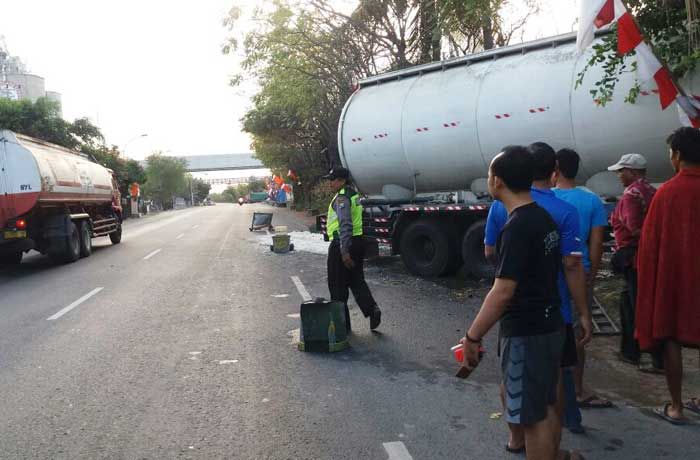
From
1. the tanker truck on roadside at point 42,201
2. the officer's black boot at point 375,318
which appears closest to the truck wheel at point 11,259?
the tanker truck on roadside at point 42,201


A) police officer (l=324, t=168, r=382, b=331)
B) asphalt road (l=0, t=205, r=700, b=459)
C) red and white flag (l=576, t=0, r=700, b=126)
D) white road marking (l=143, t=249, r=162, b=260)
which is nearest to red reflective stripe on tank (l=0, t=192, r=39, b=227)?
white road marking (l=143, t=249, r=162, b=260)

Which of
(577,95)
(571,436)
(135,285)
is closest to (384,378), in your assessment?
(571,436)

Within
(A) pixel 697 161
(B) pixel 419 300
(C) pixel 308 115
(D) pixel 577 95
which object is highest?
(C) pixel 308 115

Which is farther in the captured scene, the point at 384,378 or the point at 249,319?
the point at 249,319

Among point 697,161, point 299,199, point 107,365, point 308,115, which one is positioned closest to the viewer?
point 697,161

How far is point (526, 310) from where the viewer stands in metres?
2.63

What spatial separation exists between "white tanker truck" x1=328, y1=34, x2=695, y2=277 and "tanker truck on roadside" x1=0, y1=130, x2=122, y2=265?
6603mm

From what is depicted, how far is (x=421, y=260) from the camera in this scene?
10.5 meters

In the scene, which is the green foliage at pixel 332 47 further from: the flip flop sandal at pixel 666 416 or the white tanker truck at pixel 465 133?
the flip flop sandal at pixel 666 416

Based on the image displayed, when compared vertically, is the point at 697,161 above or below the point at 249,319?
above

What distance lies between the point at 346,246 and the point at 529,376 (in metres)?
3.74

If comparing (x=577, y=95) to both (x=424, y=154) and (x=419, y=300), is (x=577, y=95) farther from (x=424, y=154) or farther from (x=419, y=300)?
(x=419, y=300)

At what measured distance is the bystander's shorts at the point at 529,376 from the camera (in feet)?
8.61

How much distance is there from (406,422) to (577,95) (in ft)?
18.9
